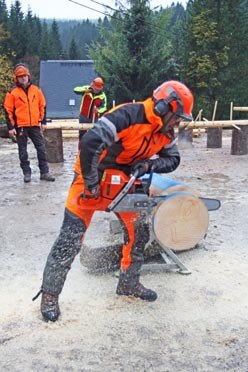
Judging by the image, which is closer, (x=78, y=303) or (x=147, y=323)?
(x=147, y=323)

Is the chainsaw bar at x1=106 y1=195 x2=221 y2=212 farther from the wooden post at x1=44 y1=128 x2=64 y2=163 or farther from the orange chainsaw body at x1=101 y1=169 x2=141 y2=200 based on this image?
the wooden post at x1=44 y1=128 x2=64 y2=163

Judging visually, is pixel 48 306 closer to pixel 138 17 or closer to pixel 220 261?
pixel 220 261

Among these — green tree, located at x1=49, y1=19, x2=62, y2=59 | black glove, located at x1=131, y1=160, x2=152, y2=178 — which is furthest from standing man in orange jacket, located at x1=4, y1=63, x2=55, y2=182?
green tree, located at x1=49, y1=19, x2=62, y2=59

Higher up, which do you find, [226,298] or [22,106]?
[22,106]

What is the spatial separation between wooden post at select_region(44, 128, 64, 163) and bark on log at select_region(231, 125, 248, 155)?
364cm

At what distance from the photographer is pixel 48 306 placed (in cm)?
329

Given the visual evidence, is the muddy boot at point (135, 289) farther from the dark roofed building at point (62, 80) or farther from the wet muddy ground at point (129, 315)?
the dark roofed building at point (62, 80)

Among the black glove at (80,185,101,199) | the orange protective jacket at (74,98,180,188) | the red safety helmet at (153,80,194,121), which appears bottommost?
the black glove at (80,185,101,199)

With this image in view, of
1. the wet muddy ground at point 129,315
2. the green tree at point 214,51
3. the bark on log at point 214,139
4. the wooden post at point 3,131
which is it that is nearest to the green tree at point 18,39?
the green tree at point 214,51

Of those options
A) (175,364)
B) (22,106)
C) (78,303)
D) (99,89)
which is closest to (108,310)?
(78,303)

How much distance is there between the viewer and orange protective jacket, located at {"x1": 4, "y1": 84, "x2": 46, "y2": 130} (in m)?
7.20

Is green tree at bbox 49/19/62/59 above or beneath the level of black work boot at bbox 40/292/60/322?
above

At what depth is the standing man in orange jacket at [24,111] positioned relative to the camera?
7.18 meters

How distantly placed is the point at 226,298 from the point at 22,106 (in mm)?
4644
